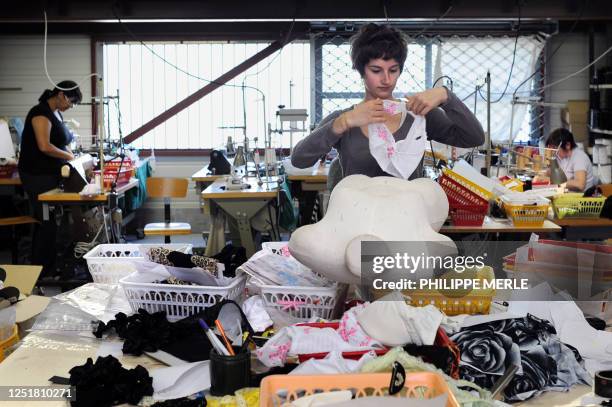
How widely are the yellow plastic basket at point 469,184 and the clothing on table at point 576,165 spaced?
228 cm

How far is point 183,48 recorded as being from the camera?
797 centimetres

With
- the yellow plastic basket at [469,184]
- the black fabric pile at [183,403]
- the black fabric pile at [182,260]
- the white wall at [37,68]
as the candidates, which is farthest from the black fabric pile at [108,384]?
the white wall at [37,68]

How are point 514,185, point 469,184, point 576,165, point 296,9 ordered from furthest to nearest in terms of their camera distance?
point 576,165 → point 296,9 → point 514,185 → point 469,184

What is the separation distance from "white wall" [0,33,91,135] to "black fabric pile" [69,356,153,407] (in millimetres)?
6587

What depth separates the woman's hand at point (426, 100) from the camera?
2.08 meters

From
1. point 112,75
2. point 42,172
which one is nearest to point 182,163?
point 112,75

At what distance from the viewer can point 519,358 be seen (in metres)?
1.52

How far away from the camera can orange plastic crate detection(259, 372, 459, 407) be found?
4.10ft

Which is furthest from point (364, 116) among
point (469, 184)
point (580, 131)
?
point (580, 131)

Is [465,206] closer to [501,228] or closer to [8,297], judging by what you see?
[501,228]

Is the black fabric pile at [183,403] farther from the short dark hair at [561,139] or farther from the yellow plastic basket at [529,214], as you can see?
the short dark hair at [561,139]

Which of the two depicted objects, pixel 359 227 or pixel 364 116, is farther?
pixel 364 116

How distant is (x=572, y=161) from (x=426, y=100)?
3.88 m

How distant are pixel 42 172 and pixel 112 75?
2.63 m
